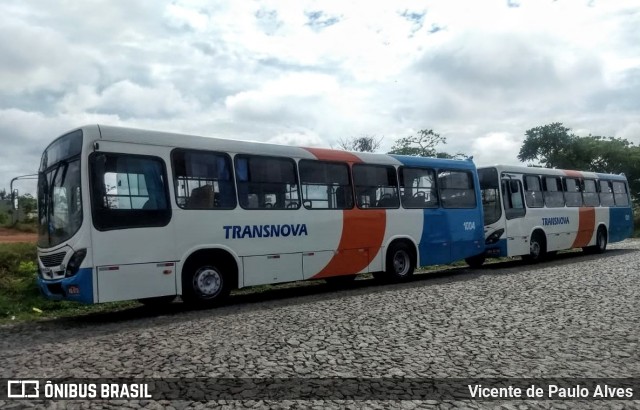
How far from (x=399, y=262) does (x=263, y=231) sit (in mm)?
4330

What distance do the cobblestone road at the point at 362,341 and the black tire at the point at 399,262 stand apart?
2812 mm

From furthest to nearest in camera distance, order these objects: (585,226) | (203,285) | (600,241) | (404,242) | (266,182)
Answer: (600,241) < (585,226) < (404,242) < (266,182) < (203,285)

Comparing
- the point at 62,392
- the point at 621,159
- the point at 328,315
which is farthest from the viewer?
the point at 621,159

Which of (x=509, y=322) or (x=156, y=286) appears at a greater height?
(x=156, y=286)

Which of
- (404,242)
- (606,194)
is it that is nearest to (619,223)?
(606,194)

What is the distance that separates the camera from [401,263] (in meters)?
13.7

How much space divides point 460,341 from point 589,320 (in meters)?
2.24

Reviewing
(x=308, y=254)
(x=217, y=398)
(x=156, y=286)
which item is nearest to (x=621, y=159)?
(x=308, y=254)

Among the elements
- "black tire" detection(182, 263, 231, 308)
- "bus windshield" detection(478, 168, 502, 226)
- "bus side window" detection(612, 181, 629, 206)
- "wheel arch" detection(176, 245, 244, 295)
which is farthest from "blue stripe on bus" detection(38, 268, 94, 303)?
"bus side window" detection(612, 181, 629, 206)

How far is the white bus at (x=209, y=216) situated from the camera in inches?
342

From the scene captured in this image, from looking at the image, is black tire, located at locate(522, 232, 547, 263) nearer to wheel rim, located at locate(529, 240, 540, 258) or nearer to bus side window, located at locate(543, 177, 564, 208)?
wheel rim, located at locate(529, 240, 540, 258)

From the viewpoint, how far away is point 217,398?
452 cm

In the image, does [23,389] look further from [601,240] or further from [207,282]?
[601,240]

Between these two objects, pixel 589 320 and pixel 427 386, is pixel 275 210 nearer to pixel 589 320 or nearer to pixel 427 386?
pixel 589 320
